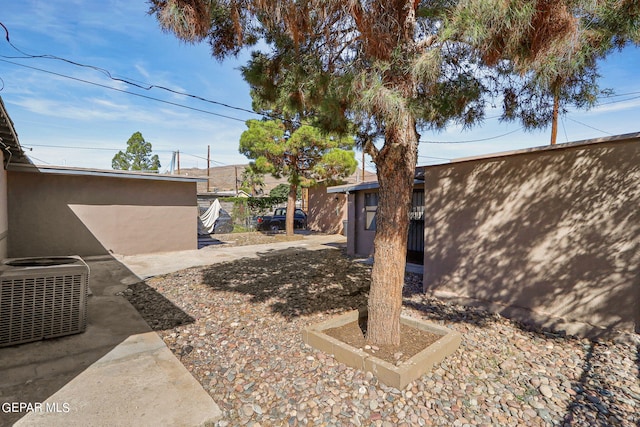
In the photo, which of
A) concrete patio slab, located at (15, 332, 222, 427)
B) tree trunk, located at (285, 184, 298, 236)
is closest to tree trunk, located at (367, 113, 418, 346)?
concrete patio slab, located at (15, 332, 222, 427)

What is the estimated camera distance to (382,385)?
2.36 metres

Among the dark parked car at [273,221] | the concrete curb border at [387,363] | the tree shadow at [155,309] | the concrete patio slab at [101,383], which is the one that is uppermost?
the dark parked car at [273,221]

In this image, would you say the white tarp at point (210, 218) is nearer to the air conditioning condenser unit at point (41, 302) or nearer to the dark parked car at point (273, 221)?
the dark parked car at point (273, 221)

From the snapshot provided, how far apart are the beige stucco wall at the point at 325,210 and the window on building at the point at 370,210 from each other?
5270 millimetres

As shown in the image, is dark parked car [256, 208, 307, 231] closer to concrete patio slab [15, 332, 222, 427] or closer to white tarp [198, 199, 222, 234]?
white tarp [198, 199, 222, 234]

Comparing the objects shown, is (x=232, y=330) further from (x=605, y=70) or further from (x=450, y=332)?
(x=605, y=70)

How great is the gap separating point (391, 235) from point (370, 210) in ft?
19.9

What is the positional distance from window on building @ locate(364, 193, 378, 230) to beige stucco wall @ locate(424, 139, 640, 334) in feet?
12.7

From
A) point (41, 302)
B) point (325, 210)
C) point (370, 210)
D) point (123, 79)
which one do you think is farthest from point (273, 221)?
point (41, 302)

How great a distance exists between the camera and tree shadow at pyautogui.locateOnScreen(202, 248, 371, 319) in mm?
4370

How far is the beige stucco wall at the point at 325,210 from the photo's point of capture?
14.9m

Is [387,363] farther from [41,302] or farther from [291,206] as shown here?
[291,206]

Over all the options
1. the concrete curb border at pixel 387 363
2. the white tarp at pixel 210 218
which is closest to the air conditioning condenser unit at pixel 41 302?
the concrete curb border at pixel 387 363

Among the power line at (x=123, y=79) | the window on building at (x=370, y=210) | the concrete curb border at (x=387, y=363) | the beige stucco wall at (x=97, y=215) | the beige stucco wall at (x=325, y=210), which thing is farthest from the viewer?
the beige stucco wall at (x=325, y=210)
